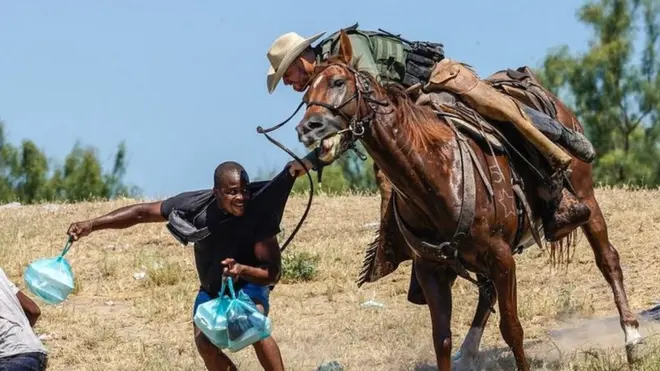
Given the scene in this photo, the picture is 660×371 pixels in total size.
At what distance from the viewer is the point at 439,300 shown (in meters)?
8.70

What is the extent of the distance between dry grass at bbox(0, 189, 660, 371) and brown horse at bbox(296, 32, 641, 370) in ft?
3.27

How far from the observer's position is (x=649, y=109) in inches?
1302

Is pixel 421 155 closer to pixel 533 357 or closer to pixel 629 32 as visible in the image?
pixel 533 357

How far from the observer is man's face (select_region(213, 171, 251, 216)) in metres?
8.07

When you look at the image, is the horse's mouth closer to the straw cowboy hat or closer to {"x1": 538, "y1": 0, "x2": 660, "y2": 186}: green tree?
the straw cowboy hat

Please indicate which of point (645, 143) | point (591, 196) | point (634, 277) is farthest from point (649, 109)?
point (591, 196)

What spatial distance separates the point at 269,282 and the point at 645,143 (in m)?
26.2

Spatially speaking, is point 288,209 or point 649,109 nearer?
point 288,209

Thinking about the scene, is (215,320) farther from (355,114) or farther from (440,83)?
(440,83)

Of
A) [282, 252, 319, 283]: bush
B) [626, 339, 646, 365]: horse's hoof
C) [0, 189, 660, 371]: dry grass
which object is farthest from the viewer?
[282, 252, 319, 283]: bush

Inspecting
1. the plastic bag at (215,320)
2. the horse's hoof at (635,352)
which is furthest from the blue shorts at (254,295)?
the horse's hoof at (635,352)

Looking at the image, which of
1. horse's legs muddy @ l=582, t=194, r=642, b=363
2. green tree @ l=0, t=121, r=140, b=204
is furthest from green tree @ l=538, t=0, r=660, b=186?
horse's legs muddy @ l=582, t=194, r=642, b=363

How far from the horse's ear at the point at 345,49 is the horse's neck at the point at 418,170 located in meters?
0.40

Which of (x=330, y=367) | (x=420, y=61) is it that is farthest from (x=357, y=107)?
(x=330, y=367)
